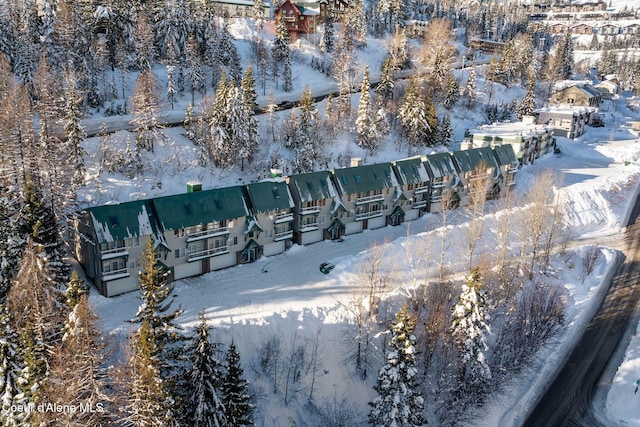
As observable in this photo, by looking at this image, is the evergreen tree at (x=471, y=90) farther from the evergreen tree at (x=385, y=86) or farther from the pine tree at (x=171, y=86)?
the pine tree at (x=171, y=86)

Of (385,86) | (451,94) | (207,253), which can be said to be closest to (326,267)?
(207,253)

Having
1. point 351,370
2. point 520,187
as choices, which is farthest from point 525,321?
point 520,187

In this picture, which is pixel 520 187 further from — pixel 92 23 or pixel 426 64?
pixel 92 23

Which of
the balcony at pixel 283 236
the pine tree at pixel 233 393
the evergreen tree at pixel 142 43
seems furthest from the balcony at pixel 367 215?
the evergreen tree at pixel 142 43

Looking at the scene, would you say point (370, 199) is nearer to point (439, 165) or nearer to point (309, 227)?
point (309, 227)

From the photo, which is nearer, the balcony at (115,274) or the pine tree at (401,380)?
the pine tree at (401,380)

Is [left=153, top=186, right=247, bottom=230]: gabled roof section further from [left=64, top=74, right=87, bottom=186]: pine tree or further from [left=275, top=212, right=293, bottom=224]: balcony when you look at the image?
[left=64, top=74, right=87, bottom=186]: pine tree

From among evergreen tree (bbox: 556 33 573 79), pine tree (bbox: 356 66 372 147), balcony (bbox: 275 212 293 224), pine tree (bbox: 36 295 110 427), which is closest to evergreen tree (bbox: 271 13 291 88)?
pine tree (bbox: 356 66 372 147)
